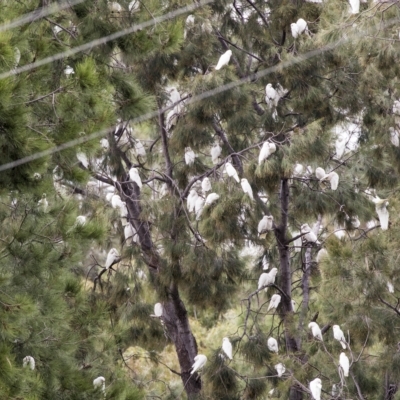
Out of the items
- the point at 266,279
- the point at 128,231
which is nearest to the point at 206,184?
the point at 266,279

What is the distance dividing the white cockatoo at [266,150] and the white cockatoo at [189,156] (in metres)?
0.92

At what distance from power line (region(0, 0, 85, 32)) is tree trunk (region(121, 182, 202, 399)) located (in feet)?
5.17

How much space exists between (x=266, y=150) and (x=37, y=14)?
132 centimetres

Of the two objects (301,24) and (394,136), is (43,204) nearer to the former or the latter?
(301,24)

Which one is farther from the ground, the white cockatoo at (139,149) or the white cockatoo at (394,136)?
the white cockatoo at (139,149)

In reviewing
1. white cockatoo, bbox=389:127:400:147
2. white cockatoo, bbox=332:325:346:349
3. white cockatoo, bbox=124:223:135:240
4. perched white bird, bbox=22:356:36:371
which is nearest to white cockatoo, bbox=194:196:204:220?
white cockatoo, bbox=124:223:135:240

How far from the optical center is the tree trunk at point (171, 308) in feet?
18.0

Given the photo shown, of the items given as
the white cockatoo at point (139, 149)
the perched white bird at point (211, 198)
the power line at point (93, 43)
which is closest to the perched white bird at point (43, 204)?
the power line at point (93, 43)

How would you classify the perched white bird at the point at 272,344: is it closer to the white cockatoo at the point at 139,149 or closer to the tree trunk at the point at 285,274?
the tree trunk at the point at 285,274

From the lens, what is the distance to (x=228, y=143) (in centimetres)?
532

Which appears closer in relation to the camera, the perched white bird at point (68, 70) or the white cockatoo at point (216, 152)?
the perched white bird at point (68, 70)

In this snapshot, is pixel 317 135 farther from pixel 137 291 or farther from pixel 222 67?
pixel 137 291

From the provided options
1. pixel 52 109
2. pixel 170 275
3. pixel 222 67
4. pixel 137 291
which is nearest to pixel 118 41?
pixel 52 109

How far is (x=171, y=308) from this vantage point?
19.3 ft
